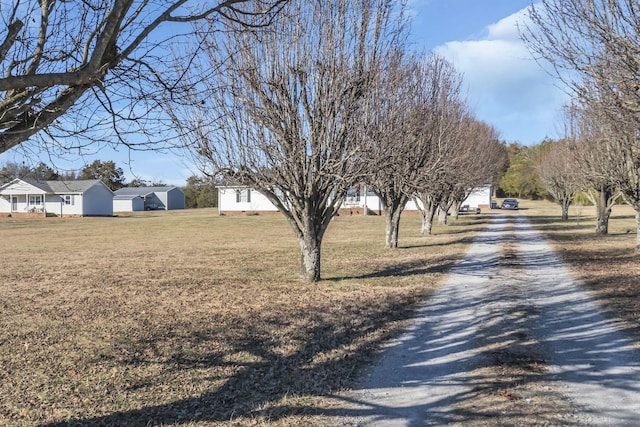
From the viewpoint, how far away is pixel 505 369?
498 centimetres

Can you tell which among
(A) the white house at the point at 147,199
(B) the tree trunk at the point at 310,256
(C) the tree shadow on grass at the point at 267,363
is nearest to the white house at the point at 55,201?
(A) the white house at the point at 147,199

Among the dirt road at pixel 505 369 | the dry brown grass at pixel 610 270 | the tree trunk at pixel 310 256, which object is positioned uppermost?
the tree trunk at pixel 310 256

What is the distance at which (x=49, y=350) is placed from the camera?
587 centimetres

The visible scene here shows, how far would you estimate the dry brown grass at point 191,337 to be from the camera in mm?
4242

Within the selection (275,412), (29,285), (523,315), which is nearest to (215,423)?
(275,412)

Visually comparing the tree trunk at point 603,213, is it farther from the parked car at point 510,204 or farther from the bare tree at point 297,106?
the parked car at point 510,204

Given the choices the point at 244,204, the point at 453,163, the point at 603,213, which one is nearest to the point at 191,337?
the point at 453,163

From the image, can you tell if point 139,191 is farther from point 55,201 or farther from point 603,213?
point 603,213

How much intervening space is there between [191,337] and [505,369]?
3.65m

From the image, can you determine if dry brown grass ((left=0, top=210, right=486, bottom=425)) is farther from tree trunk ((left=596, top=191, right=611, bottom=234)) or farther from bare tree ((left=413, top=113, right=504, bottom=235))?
tree trunk ((left=596, top=191, right=611, bottom=234))

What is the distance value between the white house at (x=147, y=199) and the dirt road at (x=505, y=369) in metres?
68.8

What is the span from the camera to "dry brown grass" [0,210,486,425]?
4242 mm

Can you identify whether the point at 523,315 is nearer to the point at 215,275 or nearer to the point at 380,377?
the point at 380,377

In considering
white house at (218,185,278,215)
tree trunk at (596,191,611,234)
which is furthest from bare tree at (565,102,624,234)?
white house at (218,185,278,215)
